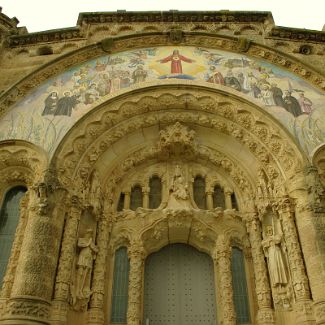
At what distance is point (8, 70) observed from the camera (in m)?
12.3

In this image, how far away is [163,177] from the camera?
37.4ft

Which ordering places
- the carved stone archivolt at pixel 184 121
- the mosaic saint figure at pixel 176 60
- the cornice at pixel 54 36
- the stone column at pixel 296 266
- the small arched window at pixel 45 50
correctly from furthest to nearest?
the cornice at pixel 54 36 < the small arched window at pixel 45 50 < the mosaic saint figure at pixel 176 60 < the carved stone archivolt at pixel 184 121 < the stone column at pixel 296 266

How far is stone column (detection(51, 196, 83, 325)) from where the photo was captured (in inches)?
301

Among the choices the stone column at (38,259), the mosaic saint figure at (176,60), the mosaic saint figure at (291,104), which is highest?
the mosaic saint figure at (176,60)

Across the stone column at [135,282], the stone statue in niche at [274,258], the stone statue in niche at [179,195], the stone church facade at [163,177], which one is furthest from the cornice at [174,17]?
the stone column at [135,282]

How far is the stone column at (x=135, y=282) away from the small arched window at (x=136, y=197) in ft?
5.05

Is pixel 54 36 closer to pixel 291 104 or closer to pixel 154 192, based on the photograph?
pixel 154 192

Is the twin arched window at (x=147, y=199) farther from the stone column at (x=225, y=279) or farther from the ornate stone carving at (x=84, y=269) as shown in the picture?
the stone column at (x=225, y=279)

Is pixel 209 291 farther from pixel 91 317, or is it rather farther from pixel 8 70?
pixel 8 70

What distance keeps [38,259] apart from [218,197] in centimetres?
589

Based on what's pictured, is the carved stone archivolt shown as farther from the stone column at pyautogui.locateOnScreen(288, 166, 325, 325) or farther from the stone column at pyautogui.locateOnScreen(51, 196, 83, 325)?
the stone column at pyautogui.locateOnScreen(51, 196, 83, 325)

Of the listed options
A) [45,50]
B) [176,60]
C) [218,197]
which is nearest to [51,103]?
[45,50]

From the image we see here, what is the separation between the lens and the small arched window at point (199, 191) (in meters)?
11.0

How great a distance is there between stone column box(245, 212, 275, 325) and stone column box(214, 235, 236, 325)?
2.20ft
